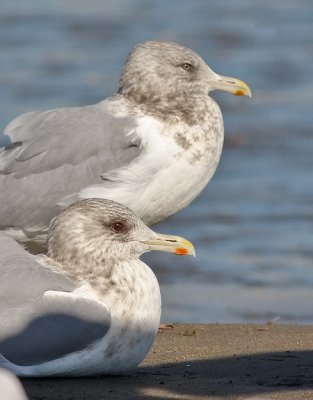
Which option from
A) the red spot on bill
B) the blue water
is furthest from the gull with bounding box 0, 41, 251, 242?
the red spot on bill

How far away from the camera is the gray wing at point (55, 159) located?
8211 millimetres

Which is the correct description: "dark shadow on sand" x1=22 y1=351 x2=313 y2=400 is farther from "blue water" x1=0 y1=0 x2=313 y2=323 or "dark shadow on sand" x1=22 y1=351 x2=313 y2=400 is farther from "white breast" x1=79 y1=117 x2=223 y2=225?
"blue water" x1=0 y1=0 x2=313 y2=323

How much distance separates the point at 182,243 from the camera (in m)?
6.82

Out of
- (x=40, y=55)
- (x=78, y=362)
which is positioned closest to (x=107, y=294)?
(x=78, y=362)

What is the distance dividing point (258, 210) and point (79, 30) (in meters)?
9.17

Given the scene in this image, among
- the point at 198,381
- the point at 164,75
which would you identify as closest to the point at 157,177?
the point at 164,75

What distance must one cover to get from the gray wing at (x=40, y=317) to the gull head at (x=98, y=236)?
1.03 feet

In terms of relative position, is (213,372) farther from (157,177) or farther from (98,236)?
(157,177)

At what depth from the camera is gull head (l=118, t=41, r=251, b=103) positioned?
8.79 m

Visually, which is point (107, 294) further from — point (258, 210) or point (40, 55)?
point (40, 55)

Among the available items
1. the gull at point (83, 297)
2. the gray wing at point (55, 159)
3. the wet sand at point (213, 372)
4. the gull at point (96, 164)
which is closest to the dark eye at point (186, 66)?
the gull at point (96, 164)

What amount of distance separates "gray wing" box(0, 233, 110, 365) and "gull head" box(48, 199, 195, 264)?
1.03 ft

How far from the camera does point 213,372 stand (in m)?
6.52

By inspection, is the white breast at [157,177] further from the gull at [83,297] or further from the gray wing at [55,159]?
the gull at [83,297]
